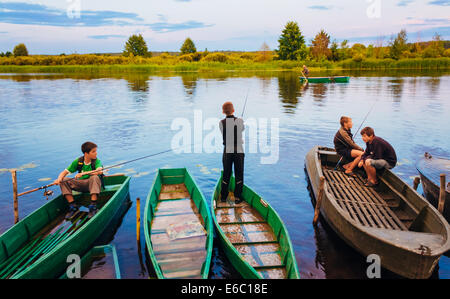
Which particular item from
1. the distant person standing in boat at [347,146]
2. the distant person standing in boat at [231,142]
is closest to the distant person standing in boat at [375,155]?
the distant person standing in boat at [347,146]

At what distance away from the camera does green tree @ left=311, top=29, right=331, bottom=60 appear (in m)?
78.7

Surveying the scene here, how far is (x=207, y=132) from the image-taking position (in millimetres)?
18281

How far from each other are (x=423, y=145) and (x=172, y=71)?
71.9 metres

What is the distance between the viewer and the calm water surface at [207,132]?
23.8ft

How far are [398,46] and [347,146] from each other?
80.9 metres

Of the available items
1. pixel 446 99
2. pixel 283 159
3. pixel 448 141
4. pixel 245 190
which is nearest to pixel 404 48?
pixel 446 99

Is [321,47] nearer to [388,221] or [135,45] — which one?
[135,45]

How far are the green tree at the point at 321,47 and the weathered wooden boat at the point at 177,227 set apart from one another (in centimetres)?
7776

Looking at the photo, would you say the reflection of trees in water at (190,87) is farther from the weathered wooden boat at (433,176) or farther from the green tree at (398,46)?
the green tree at (398,46)

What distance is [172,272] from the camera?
5.64m

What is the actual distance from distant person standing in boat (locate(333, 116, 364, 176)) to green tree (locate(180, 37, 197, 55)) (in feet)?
328

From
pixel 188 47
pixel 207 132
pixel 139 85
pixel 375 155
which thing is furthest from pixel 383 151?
pixel 188 47

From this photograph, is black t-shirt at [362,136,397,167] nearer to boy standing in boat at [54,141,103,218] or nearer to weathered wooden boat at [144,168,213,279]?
weathered wooden boat at [144,168,213,279]

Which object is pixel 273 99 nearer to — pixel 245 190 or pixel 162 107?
pixel 162 107
